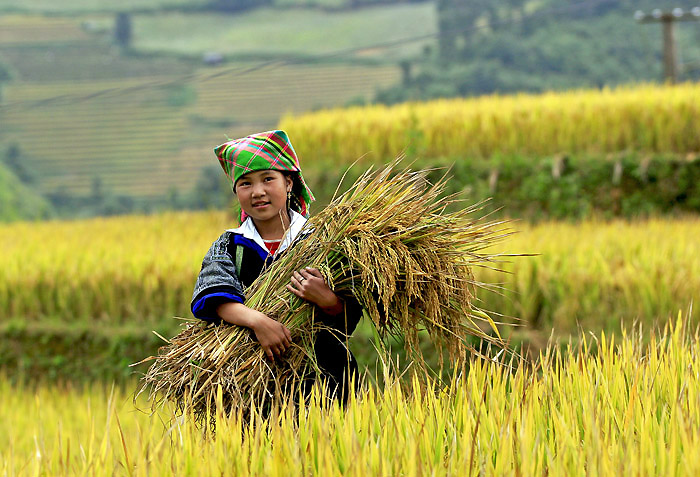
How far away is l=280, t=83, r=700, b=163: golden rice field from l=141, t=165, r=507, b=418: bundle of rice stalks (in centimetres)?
684

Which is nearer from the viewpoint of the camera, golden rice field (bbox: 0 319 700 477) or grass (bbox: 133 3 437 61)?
golden rice field (bbox: 0 319 700 477)

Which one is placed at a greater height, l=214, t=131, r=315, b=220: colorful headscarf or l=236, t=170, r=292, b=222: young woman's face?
l=214, t=131, r=315, b=220: colorful headscarf

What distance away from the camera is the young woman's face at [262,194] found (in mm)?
2791

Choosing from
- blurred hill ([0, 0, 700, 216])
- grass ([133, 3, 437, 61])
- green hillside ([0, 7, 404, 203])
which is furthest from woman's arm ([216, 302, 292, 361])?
grass ([133, 3, 437, 61])

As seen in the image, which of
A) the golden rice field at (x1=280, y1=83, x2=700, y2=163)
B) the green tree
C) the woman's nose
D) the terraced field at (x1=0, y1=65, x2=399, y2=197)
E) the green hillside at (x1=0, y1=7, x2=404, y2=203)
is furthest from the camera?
the green tree

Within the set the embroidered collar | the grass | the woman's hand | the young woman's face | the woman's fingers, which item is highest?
the grass

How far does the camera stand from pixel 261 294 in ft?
8.99

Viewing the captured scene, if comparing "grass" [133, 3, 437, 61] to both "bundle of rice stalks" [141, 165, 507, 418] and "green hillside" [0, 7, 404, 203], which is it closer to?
"green hillside" [0, 7, 404, 203]

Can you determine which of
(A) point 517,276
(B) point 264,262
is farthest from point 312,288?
(A) point 517,276

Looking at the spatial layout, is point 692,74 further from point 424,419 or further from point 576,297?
point 424,419

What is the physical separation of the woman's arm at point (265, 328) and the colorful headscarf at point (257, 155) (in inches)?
14.9

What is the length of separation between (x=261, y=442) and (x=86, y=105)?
175ft

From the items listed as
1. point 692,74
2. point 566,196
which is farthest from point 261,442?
point 692,74

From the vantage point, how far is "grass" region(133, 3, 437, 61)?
57.4 meters
